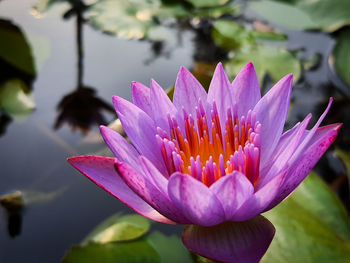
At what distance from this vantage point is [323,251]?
110 cm

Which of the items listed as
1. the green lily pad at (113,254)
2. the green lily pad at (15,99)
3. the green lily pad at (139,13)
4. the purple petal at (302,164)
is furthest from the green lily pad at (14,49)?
the purple petal at (302,164)

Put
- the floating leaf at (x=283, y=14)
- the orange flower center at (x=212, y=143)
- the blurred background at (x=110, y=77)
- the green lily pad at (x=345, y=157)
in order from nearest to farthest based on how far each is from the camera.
A: the orange flower center at (x=212, y=143), the blurred background at (x=110, y=77), the green lily pad at (x=345, y=157), the floating leaf at (x=283, y=14)

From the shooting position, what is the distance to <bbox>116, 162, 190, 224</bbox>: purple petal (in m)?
0.80

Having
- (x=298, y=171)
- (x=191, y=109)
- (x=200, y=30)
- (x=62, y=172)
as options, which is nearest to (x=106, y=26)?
(x=200, y=30)

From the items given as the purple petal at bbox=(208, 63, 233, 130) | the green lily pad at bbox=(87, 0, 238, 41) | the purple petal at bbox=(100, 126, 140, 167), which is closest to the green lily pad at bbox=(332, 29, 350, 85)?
the green lily pad at bbox=(87, 0, 238, 41)

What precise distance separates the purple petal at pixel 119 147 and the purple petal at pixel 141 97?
5.0 inches

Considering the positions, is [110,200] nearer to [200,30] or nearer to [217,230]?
[217,230]

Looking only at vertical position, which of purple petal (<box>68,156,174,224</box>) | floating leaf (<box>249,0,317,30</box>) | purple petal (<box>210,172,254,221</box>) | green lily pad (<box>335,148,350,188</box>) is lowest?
green lily pad (<box>335,148,350,188</box>)

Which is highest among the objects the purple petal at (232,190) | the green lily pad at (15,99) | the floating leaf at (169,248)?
the purple petal at (232,190)

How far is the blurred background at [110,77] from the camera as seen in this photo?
1324mm

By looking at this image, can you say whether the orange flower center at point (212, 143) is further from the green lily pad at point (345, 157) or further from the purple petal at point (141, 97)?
the green lily pad at point (345, 157)

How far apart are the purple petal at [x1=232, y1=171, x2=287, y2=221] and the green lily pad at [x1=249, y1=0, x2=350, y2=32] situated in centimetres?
163

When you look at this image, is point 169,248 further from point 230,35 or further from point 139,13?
point 139,13

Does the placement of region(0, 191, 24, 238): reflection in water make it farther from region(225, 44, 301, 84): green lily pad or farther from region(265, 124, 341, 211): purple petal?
region(225, 44, 301, 84): green lily pad
